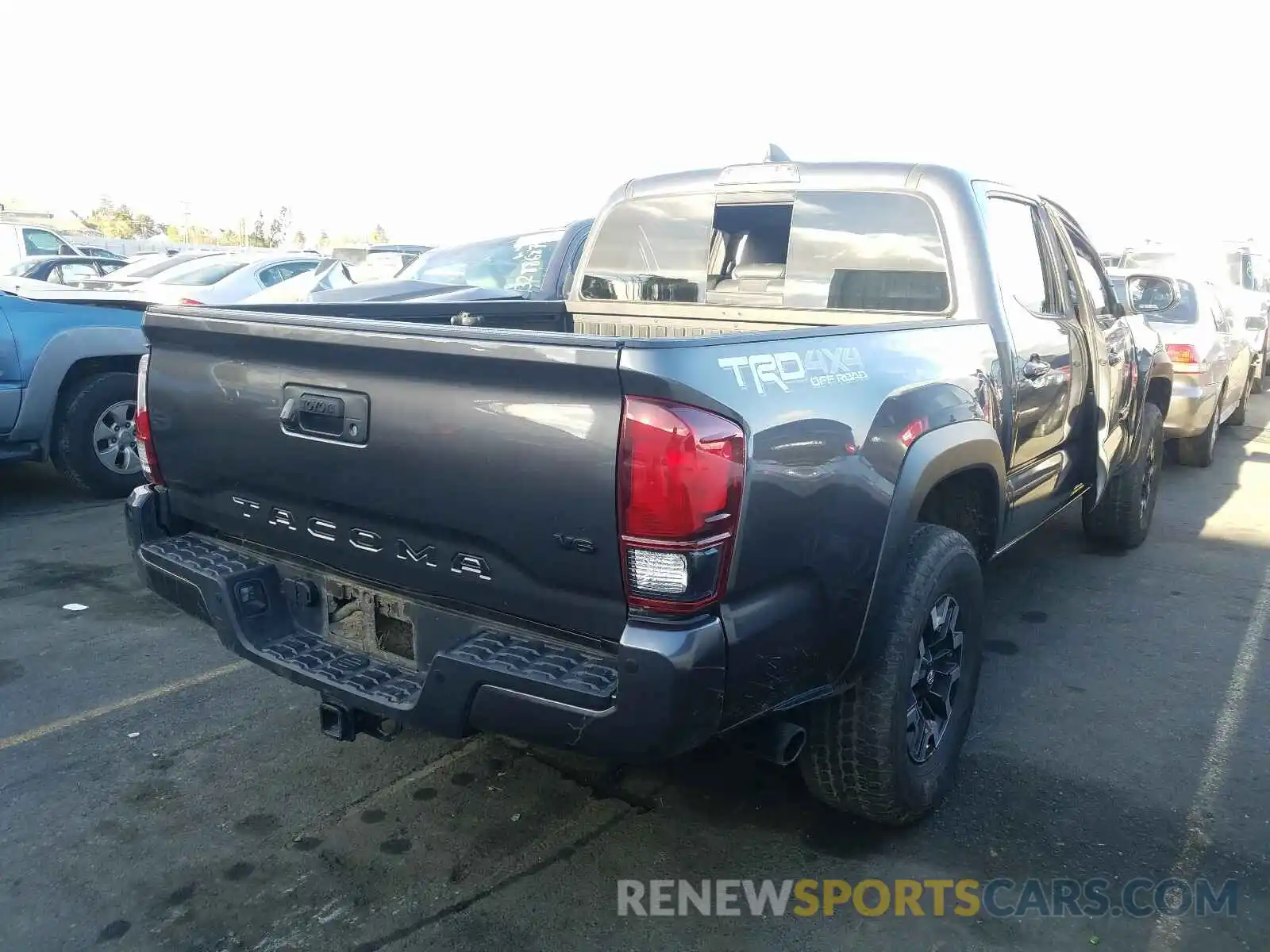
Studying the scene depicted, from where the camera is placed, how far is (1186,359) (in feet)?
25.4

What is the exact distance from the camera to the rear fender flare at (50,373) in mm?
6375

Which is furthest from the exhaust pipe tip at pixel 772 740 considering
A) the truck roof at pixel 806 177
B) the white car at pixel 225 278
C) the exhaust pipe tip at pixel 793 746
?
the white car at pixel 225 278

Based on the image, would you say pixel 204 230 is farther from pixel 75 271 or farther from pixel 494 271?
pixel 494 271

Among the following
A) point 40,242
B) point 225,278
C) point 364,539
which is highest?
point 40,242

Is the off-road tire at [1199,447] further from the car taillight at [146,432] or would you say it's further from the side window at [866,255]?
the car taillight at [146,432]

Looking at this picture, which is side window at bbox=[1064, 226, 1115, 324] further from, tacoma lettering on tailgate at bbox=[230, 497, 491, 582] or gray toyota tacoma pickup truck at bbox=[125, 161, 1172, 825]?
tacoma lettering on tailgate at bbox=[230, 497, 491, 582]

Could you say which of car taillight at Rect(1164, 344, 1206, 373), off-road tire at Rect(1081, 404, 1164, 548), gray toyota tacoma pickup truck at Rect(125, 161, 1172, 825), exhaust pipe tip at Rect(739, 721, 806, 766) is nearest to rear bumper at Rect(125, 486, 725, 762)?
gray toyota tacoma pickup truck at Rect(125, 161, 1172, 825)

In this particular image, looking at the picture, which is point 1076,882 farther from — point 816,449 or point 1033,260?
point 1033,260

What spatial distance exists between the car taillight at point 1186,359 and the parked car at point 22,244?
17.3m

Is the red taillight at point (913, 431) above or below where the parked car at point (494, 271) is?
below

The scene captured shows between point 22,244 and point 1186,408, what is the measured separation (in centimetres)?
1858

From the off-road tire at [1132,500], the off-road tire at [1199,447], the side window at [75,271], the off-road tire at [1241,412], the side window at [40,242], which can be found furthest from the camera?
the side window at [40,242]

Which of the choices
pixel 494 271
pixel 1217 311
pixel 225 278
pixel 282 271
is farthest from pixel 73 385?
pixel 1217 311

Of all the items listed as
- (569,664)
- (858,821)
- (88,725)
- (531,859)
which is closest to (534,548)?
(569,664)
